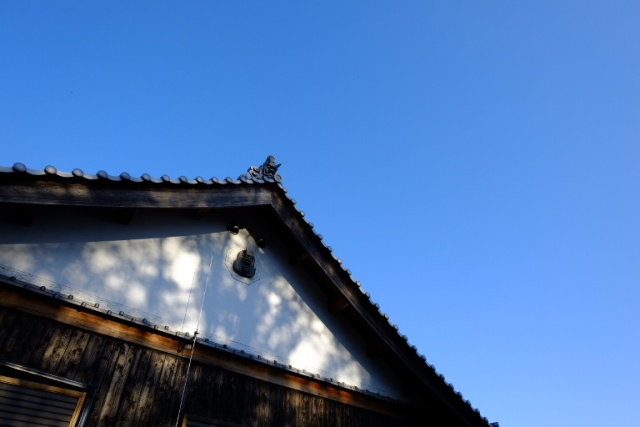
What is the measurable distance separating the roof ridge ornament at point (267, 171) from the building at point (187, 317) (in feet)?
0.14

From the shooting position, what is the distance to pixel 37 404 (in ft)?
19.9

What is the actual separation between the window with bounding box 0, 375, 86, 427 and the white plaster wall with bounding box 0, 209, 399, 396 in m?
1.33

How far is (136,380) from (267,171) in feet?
14.9

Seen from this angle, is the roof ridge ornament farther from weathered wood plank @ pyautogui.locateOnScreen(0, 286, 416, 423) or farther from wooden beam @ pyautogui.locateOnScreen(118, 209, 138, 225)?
weathered wood plank @ pyautogui.locateOnScreen(0, 286, 416, 423)

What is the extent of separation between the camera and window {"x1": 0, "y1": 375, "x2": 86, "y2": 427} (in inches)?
231

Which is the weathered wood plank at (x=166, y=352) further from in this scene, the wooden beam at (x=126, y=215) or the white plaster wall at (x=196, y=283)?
the wooden beam at (x=126, y=215)

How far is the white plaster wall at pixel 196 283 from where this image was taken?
706cm

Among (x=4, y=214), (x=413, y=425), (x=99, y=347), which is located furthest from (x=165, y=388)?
(x=413, y=425)

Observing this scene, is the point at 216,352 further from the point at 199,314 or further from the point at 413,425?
the point at 413,425

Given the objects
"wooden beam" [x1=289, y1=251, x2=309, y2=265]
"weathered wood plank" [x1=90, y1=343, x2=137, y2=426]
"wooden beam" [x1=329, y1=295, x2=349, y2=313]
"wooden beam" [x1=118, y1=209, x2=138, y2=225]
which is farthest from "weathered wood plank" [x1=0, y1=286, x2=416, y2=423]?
"wooden beam" [x1=289, y1=251, x2=309, y2=265]

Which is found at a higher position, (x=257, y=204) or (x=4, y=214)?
(x=257, y=204)

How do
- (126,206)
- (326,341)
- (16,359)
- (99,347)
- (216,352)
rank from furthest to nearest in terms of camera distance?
(326,341) < (216,352) < (126,206) < (99,347) < (16,359)

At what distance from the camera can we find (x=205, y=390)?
7.43m

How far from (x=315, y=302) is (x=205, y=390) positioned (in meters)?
3.30
